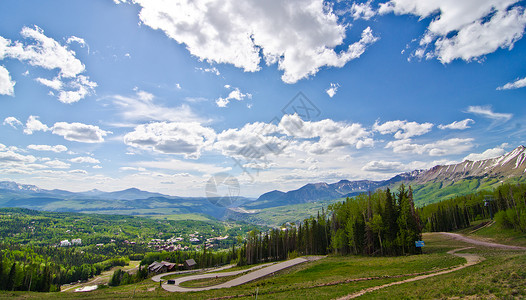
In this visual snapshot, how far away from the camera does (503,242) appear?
2165 inches

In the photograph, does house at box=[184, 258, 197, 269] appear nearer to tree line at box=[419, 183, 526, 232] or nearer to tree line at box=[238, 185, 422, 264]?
tree line at box=[238, 185, 422, 264]

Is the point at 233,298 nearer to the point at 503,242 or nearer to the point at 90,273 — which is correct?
the point at 503,242

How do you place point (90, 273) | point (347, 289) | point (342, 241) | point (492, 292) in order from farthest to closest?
1. point (90, 273)
2. point (342, 241)
3. point (347, 289)
4. point (492, 292)

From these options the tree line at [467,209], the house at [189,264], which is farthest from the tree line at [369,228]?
the tree line at [467,209]

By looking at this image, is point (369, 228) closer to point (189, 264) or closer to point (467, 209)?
point (467, 209)

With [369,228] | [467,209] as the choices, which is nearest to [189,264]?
[369,228]

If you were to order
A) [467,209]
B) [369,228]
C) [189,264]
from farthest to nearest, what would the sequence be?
[189,264]
[467,209]
[369,228]

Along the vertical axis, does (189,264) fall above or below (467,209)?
below

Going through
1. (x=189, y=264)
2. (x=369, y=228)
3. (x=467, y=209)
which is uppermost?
(x=467, y=209)

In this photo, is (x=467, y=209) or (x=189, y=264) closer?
(x=467, y=209)

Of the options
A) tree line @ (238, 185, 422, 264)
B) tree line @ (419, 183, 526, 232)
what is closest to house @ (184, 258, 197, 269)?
tree line @ (238, 185, 422, 264)

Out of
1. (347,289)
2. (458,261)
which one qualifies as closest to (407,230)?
(458,261)

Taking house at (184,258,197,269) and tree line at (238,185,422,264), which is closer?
tree line at (238,185,422,264)

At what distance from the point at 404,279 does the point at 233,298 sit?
62.8ft
